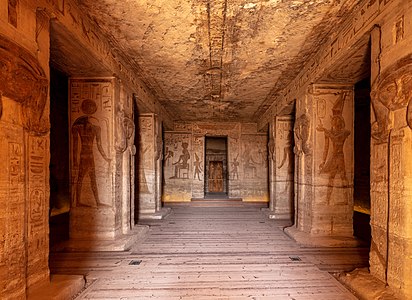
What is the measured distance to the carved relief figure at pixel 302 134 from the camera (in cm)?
541

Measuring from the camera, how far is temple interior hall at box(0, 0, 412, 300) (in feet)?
8.73

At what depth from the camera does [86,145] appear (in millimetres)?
4969

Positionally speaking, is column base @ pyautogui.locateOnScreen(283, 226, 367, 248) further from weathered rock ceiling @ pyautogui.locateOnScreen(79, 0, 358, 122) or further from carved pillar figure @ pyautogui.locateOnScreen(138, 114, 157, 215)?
carved pillar figure @ pyautogui.locateOnScreen(138, 114, 157, 215)

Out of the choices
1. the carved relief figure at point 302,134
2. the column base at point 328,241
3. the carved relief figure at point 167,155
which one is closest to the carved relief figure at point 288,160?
the carved relief figure at point 302,134

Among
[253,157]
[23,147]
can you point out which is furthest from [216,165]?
[23,147]

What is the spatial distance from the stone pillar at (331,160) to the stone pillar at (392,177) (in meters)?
2.07

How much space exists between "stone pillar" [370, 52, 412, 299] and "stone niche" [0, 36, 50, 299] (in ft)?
12.4

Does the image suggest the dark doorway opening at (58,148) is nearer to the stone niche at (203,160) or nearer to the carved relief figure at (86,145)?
the stone niche at (203,160)

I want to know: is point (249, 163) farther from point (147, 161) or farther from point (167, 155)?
point (147, 161)

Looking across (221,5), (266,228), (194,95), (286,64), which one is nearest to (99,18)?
(221,5)

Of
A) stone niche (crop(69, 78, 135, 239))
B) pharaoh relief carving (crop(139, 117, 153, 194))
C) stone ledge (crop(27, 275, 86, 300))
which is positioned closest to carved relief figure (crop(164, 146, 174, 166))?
pharaoh relief carving (crop(139, 117, 153, 194))

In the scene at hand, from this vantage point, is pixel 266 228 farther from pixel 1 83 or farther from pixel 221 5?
pixel 1 83

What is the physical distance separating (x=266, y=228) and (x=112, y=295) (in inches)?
176

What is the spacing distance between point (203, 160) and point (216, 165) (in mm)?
2620
